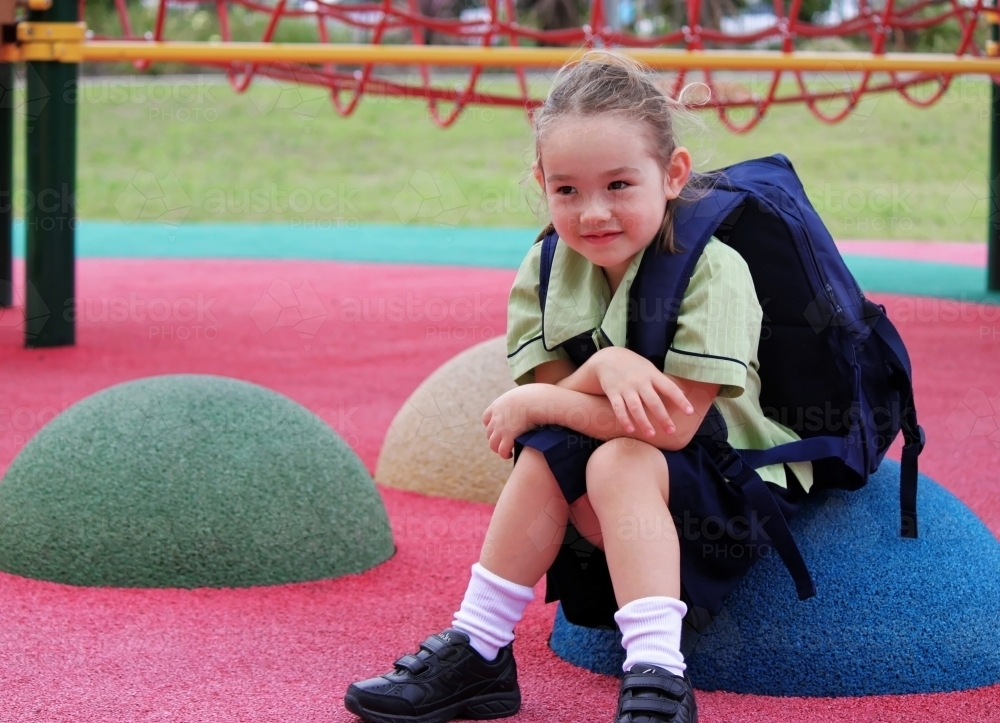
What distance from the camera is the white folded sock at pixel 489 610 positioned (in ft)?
8.02

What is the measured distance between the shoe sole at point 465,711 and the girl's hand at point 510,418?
0.47 m

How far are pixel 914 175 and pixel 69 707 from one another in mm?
21086

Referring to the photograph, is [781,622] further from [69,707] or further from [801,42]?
[801,42]

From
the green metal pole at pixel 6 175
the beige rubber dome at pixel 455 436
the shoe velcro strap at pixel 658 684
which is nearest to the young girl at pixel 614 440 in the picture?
the shoe velcro strap at pixel 658 684

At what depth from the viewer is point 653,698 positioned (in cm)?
223

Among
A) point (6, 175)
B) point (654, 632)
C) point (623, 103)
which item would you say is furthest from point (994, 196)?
point (654, 632)

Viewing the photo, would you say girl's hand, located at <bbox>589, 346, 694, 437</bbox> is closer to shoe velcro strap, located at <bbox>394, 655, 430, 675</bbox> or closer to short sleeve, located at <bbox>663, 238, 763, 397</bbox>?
short sleeve, located at <bbox>663, 238, 763, 397</bbox>

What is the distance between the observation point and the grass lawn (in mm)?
19406

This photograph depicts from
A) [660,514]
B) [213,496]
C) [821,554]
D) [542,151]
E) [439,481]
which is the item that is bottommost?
[439,481]

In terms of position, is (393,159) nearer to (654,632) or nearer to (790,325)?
(790,325)

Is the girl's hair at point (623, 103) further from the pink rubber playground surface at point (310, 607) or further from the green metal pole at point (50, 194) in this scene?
the green metal pole at point (50, 194)

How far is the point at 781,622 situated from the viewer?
2584mm

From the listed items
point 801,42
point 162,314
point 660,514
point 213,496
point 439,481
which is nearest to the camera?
point 660,514

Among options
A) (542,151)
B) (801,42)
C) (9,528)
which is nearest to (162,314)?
(9,528)
